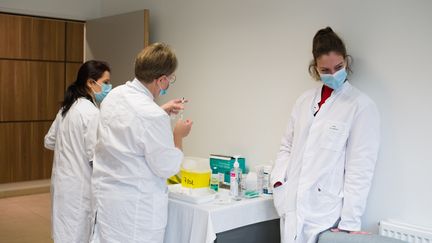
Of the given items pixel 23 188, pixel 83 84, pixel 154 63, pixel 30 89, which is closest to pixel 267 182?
Result: pixel 154 63

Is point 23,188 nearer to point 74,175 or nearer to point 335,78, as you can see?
point 74,175

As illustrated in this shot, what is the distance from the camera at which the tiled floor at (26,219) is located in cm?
388

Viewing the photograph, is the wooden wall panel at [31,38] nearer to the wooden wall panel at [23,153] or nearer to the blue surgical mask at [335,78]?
the wooden wall panel at [23,153]

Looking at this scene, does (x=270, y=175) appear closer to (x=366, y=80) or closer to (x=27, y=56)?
(x=366, y=80)

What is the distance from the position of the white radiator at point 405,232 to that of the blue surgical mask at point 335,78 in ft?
2.37

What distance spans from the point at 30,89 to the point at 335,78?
171 inches

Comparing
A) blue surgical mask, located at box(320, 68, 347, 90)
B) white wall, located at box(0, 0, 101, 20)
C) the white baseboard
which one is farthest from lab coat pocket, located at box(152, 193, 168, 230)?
the white baseboard

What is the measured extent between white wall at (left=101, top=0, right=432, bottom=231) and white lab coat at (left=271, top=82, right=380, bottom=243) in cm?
19

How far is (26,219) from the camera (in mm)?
4402

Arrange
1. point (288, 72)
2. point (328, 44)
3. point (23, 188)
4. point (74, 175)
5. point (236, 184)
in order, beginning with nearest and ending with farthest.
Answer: point (328, 44), point (236, 184), point (74, 175), point (288, 72), point (23, 188)

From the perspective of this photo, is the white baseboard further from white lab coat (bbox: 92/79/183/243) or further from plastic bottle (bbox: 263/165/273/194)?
plastic bottle (bbox: 263/165/273/194)

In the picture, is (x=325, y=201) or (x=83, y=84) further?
(x=83, y=84)

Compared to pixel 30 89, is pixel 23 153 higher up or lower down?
lower down

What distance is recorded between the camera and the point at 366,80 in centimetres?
239
